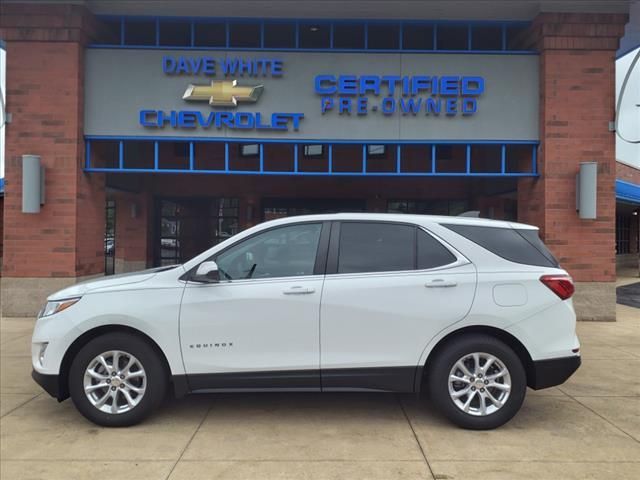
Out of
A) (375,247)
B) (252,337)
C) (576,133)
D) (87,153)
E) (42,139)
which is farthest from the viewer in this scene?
(87,153)

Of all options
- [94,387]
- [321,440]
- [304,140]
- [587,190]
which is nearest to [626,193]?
[587,190]

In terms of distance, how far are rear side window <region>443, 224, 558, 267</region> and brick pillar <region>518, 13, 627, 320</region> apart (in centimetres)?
567

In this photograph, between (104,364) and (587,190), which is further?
(587,190)

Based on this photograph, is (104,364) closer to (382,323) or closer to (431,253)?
(382,323)

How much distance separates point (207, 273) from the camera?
426cm

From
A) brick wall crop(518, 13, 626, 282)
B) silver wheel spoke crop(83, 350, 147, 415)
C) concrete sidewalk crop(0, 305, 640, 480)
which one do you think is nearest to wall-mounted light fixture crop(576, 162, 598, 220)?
brick wall crop(518, 13, 626, 282)

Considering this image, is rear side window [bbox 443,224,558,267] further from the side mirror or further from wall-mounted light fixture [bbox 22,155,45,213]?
wall-mounted light fixture [bbox 22,155,45,213]

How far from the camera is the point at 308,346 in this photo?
4.35 meters

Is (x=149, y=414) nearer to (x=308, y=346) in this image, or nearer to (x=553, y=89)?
(x=308, y=346)

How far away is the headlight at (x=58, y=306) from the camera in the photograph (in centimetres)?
445

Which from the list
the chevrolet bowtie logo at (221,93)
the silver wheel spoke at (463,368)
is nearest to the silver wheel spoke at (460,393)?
the silver wheel spoke at (463,368)

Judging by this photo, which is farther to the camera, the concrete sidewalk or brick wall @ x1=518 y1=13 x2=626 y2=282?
brick wall @ x1=518 y1=13 x2=626 y2=282

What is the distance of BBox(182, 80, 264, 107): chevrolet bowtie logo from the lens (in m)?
9.90

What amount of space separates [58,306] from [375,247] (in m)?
2.81
